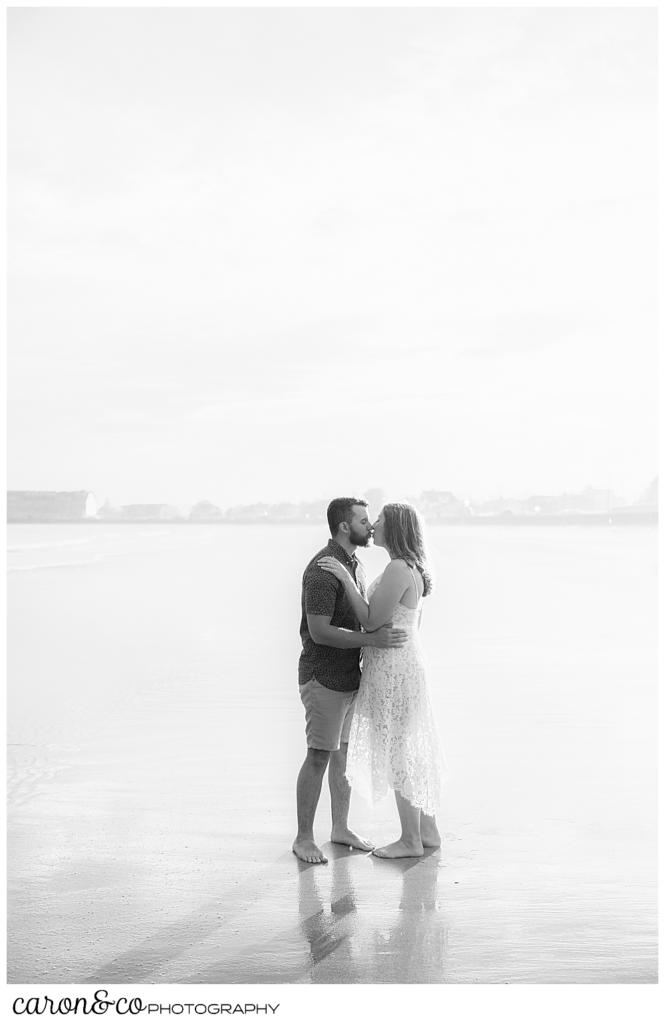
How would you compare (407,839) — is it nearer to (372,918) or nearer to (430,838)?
(430,838)

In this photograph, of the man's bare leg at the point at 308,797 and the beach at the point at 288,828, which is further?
the man's bare leg at the point at 308,797

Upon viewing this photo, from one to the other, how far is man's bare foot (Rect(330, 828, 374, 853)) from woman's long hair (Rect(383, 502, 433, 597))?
135 cm

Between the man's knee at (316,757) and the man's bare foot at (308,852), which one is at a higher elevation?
the man's knee at (316,757)

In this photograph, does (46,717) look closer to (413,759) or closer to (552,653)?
(413,759)

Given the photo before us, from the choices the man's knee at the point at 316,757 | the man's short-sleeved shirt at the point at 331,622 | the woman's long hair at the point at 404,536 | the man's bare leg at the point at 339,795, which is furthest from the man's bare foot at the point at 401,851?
the woman's long hair at the point at 404,536

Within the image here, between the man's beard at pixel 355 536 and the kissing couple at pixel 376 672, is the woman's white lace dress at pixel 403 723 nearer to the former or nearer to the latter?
the kissing couple at pixel 376 672

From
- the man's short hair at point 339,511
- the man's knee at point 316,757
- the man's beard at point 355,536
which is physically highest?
the man's short hair at point 339,511

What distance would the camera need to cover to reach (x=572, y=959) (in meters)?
4.15

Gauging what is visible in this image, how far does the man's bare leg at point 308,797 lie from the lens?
5324 millimetres

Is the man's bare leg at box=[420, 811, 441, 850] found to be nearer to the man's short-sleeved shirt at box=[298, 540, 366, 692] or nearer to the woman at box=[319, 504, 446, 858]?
the woman at box=[319, 504, 446, 858]

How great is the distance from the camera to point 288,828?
582 centimetres

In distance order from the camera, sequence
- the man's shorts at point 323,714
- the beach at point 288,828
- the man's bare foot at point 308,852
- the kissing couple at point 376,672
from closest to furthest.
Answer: the beach at point 288,828 < the man's bare foot at point 308,852 < the kissing couple at point 376,672 < the man's shorts at point 323,714

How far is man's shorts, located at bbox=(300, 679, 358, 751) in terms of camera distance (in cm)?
543

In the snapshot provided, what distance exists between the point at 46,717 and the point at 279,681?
2.43 meters
